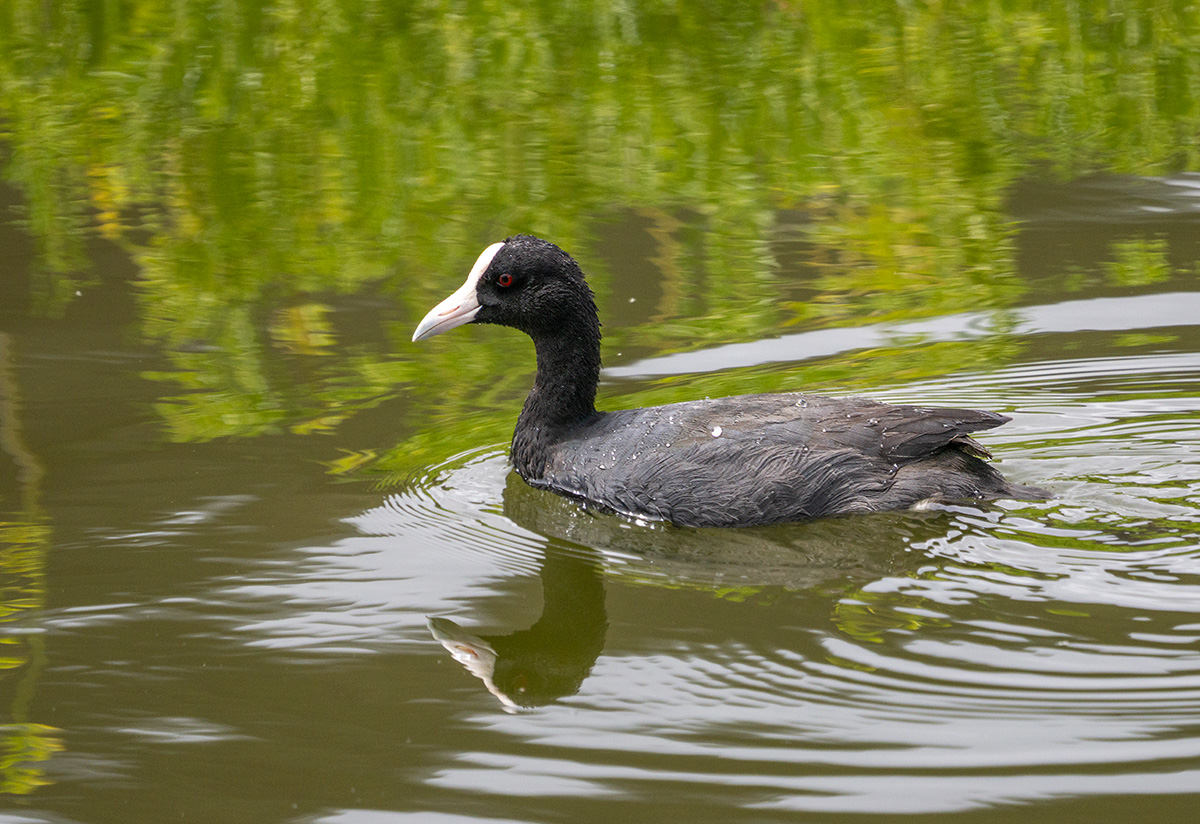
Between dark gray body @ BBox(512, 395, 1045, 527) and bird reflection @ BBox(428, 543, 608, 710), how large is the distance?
1.81 feet

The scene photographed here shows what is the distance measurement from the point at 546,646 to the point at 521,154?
632 cm

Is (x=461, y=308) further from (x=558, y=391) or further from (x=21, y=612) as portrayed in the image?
(x=21, y=612)

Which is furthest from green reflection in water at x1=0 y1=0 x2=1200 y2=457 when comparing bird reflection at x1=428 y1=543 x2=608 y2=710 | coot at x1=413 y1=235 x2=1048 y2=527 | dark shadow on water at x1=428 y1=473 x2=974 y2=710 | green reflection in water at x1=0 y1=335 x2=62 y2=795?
bird reflection at x1=428 y1=543 x2=608 y2=710

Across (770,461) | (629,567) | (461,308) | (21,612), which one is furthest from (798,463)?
(21,612)

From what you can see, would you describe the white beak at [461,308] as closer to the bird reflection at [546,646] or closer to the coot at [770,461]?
the coot at [770,461]

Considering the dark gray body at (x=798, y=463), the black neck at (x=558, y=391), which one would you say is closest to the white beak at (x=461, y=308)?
the black neck at (x=558, y=391)

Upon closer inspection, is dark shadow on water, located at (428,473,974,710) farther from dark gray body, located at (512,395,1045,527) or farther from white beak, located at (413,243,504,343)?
white beak, located at (413,243,504,343)

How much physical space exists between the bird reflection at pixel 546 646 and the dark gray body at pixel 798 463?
55 centimetres

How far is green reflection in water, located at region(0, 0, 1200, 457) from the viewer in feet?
24.7

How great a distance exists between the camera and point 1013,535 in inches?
200

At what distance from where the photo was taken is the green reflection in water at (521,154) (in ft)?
24.7

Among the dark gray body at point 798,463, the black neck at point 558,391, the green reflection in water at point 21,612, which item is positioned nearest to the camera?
the green reflection in water at point 21,612

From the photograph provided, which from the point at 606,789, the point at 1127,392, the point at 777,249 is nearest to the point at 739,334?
the point at 777,249

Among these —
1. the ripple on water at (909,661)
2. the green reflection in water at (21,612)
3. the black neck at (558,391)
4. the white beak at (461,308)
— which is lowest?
the ripple on water at (909,661)
